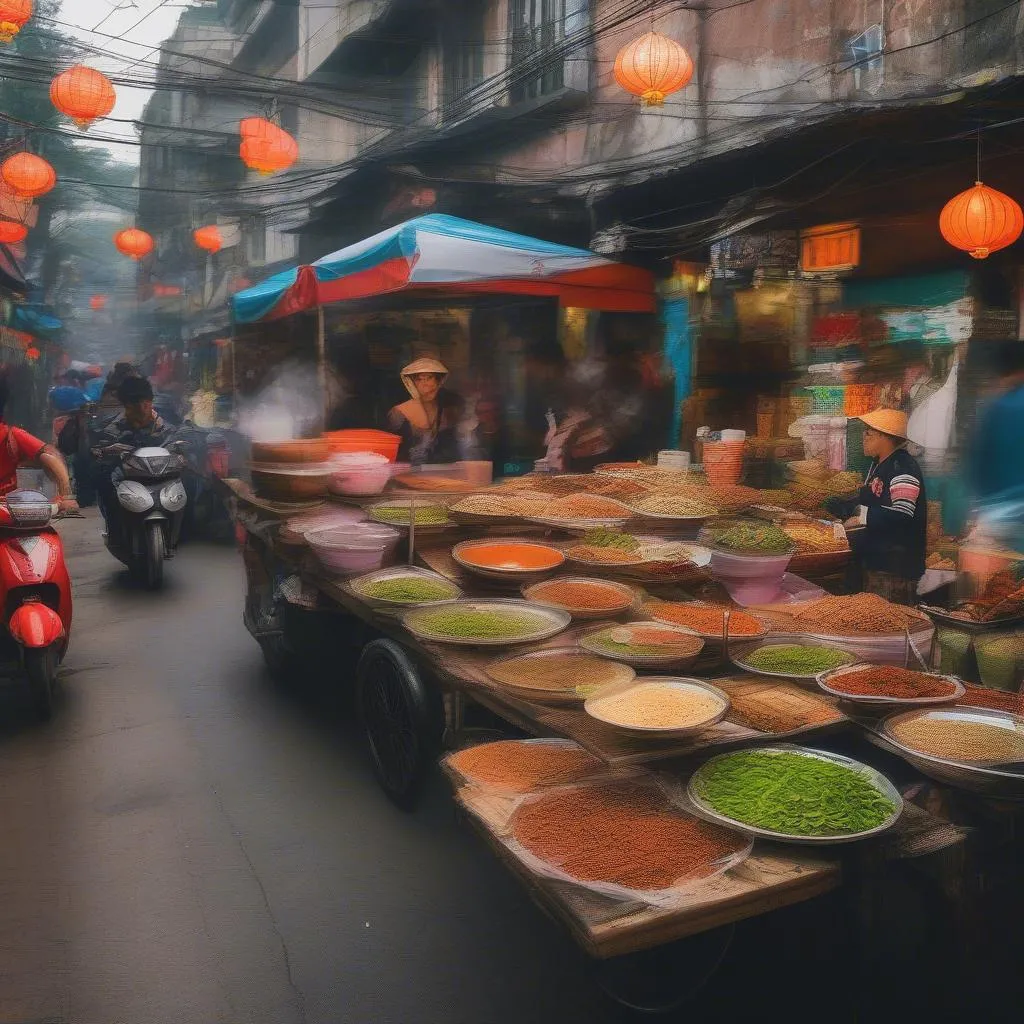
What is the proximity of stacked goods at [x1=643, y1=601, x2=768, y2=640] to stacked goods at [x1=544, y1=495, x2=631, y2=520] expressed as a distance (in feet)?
3.78

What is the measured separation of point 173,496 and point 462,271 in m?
3.77

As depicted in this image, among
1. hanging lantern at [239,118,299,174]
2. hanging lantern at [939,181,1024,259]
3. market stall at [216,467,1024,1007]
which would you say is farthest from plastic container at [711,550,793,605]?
hanging lantern at [239,118,299,174]

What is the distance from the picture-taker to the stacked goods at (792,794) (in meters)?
2.58

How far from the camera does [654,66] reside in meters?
8.31

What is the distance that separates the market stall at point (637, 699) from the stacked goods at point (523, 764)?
0.03 feet

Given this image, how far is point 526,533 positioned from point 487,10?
45.4ft

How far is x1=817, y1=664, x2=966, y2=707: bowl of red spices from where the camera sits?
3279 mm

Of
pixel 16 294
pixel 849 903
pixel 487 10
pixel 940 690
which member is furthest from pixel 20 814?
pixel 16 294

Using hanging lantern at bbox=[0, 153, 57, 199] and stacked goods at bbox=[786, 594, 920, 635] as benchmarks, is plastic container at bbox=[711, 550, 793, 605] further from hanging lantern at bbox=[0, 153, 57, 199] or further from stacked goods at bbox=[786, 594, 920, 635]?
hanging lantern at bbox=[0, 153, 57, 199]

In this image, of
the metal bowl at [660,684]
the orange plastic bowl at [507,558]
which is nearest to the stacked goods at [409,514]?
the orange plastic bowl at [507,558]

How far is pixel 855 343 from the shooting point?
9.03 metres

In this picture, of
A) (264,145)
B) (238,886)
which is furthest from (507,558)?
(264,145)

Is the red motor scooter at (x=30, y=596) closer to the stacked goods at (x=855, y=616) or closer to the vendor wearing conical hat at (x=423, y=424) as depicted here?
the vendor wearing conical hat at (x=423, y=424)

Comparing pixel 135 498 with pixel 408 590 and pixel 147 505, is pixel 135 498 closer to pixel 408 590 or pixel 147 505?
pixel 147 505
